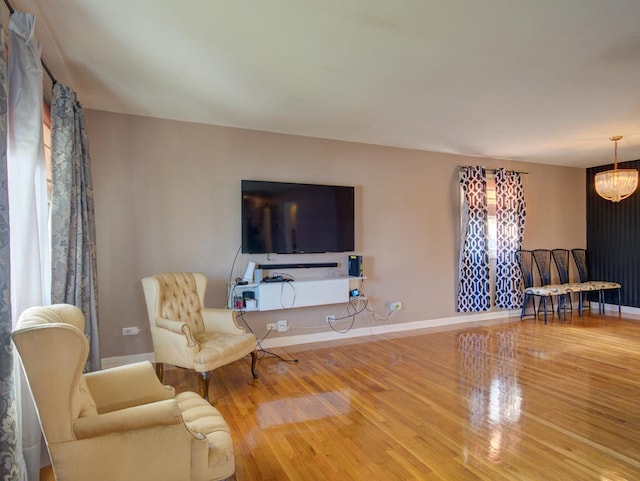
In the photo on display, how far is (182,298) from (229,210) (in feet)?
3.70

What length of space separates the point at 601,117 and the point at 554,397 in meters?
2.83

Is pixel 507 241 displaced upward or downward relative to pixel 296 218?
downward

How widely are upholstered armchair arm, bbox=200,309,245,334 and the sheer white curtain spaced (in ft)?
5.08

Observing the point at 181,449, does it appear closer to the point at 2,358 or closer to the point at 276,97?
the point at 2,358

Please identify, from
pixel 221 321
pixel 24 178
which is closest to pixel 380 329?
pixel 221 321

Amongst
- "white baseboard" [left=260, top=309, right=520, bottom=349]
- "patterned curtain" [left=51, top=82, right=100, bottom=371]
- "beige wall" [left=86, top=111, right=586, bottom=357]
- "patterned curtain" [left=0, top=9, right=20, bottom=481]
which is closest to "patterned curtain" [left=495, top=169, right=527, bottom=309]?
"white baseboard" [left=260, top=309, right=520, bottom=349]

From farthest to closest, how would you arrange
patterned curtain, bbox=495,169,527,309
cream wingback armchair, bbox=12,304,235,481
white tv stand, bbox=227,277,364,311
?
patterned curtain, bbox=495,169,527,309, white tv stand, bbox=227,277,364,311, cream wingback armchair, bbox=12,304,235,481

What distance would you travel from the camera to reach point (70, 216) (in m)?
2.47

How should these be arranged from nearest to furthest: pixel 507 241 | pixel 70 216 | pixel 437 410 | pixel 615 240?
1. pixel 70 216
2. pixel 437 410
3. pixel 507 241
4. pixel 615 240

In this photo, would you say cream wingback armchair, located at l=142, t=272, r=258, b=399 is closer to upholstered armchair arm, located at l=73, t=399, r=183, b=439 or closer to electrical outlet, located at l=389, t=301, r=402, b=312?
upholstered armchair arm, located at l=73, t=399, r=183, b=439

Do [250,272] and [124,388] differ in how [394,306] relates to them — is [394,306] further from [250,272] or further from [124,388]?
[124,388]

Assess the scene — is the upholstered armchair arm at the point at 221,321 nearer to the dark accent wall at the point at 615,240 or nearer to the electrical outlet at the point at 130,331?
the electrical outlet at the point at 130,331

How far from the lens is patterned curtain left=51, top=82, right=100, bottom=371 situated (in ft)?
7.75

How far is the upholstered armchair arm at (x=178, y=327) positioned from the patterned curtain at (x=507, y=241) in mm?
4673
